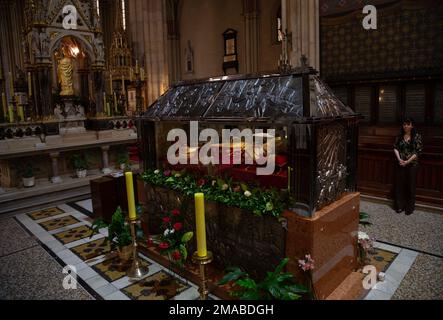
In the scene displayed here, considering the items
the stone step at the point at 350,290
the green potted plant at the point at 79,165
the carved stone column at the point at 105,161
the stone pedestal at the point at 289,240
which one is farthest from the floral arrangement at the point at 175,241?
the carved stone column at the point at 105,161

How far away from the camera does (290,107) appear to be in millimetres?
A: 2775

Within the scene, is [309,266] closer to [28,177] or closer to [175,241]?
[175,241]

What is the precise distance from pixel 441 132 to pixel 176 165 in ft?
19.9

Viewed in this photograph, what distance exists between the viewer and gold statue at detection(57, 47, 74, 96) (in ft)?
24.7

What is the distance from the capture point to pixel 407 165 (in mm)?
5348

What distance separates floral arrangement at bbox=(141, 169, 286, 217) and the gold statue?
184 inches

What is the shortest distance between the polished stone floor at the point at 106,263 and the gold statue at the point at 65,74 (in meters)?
3.37

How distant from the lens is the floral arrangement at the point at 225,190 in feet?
9.48

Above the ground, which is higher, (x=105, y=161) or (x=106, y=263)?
(x=105, y=161)

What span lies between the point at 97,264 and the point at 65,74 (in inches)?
214

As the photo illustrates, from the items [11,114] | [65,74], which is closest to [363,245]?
[11,114]

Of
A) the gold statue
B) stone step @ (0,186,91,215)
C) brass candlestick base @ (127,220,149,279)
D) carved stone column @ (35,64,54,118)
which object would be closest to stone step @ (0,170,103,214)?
stone step @ (0,186,91,215)

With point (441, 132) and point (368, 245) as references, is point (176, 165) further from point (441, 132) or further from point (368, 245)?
point (441, 132)

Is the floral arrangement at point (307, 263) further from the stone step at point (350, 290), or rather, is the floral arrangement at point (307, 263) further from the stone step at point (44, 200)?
the stone step at point (44, 200)
